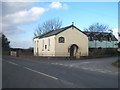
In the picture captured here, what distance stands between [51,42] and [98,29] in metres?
36.1

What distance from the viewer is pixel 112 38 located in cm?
6969

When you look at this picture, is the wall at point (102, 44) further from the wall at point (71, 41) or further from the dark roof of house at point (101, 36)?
the wall at point (71, 41)

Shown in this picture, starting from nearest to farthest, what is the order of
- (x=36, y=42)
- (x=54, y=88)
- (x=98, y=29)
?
(x=54, y=88) < (x=36, y=42) < (x=98, y=29)

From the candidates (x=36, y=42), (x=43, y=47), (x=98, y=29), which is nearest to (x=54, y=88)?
(x=43, y=47)

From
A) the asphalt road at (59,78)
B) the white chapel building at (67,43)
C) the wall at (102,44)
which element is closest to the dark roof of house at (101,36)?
the wall at (102,44)

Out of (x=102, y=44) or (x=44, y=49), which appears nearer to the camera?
(x=44, y=49)

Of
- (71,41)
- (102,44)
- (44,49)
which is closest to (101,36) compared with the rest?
(102,44)

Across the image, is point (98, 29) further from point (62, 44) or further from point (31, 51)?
point (62, 44)

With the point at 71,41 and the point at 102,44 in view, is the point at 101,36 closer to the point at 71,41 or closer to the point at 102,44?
the point at 102,44

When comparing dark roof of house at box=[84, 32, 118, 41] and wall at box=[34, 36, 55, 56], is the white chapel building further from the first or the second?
dark roof of house at box=[84, 32, 118, 41]

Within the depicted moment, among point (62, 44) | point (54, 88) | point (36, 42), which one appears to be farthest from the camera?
point (36, 42)

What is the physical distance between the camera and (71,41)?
48.2 m

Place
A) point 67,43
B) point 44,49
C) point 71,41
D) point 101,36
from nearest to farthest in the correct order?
point 67,43 < point 71,41 < point 44,49 < point 101,36

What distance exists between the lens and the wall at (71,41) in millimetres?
46875
